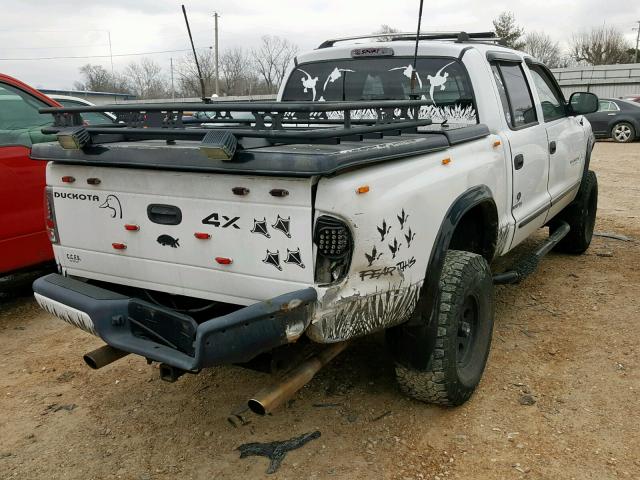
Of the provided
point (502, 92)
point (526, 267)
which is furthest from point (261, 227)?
point (526, 267)

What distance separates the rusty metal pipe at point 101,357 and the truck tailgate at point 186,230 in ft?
1.12

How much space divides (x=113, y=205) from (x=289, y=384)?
116cm

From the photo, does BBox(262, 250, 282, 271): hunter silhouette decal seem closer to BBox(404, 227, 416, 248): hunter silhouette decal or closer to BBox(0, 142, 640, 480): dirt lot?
BBox(404, 227, 416, 248): hunter silhouette decal

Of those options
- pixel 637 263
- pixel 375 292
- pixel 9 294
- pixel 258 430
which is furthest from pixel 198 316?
pixel 637 263

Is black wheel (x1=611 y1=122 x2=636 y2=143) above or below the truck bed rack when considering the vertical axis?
below

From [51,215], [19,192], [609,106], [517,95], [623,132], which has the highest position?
[517,95]

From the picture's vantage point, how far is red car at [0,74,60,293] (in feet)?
14.4

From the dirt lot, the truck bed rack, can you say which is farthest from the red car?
the truck bed rack

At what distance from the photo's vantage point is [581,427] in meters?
2.99

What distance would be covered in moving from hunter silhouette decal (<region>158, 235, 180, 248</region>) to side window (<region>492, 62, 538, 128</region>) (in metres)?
2.39

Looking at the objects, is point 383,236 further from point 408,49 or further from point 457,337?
point 408,49

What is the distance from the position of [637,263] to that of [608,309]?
4.95 feet

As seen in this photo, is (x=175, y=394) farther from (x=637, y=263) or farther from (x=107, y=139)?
(x=637, y=263)

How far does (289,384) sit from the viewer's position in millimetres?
2500
